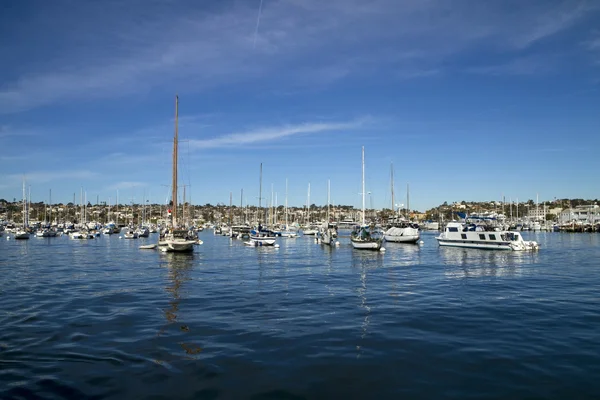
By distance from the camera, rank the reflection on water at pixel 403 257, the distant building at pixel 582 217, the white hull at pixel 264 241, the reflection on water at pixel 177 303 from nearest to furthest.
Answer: the reflection on water at pixel 177 303
the reflection on water at pixel 403 257
the white hull at pixel 264 241
the distant building at pixel 582 217

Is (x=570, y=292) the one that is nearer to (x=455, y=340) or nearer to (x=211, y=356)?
(x=455, y=340)

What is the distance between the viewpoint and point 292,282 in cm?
2966

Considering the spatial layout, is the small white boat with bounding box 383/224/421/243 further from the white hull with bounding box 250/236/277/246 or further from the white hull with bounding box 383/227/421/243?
the white hull with bounding box 250/236/277/246

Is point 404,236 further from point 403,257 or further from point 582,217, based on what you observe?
point 582,217

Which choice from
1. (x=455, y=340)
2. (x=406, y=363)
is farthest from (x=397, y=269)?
(x=406, y=363)

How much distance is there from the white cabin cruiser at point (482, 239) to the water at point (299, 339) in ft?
109

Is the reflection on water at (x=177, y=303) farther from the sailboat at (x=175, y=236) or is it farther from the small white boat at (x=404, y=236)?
the small white boat at (x=404, y=236)

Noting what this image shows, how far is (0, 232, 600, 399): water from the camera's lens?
10609 millimetres

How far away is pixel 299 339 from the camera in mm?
14688

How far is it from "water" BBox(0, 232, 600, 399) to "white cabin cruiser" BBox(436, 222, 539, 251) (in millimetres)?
33228

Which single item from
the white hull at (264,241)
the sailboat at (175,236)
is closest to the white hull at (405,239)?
the white hull at (264,241)

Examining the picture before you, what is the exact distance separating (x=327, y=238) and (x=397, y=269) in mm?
37293

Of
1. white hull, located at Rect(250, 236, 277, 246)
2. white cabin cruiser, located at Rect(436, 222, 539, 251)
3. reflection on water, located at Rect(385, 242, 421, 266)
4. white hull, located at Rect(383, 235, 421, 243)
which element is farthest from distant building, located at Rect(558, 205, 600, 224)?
white hull, located at Rect(250, 236, 277, 246)

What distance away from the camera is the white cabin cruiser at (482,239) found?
6128cm
